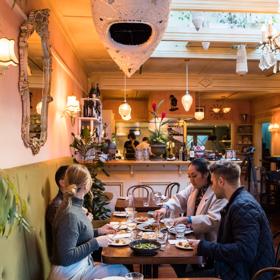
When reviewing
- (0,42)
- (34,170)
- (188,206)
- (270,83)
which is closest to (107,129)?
(270,83)

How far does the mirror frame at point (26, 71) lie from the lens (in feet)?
7.86

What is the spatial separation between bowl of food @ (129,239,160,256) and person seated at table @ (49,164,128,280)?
0.64ft

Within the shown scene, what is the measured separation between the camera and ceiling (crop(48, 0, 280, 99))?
3.64 metres

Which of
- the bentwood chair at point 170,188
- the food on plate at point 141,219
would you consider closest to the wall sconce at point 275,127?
the bentwood chair at point 170,188

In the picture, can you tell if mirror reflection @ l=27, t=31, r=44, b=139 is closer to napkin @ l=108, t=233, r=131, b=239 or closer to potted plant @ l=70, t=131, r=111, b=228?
napkin @ l=108, t=233, r=131, b=239

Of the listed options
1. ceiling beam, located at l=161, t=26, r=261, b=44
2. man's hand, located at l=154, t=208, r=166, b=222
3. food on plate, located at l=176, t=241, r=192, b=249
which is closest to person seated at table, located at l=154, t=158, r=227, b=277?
man's hand, located at l=154, t=208, r=166, b=222

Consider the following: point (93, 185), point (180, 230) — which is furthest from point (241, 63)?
point (180, 230)

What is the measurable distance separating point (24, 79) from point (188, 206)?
1.91 metres

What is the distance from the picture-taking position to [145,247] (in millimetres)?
2242

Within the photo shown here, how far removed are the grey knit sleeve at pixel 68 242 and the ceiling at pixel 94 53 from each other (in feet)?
5.89

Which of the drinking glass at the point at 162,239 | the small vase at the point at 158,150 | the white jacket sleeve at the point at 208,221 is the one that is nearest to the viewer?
the drinking glass at the point at 162,239

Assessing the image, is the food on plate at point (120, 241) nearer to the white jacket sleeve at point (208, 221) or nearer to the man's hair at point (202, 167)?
the white jacket sleeve at point (208, 221)

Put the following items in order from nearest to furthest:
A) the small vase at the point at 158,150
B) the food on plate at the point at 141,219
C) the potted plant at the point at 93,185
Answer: the food on plate at the point at 141,219 → the potted plant at the point at 93,185 → the small vase at the point at 158,150

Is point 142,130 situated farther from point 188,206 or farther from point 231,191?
point 231,191
